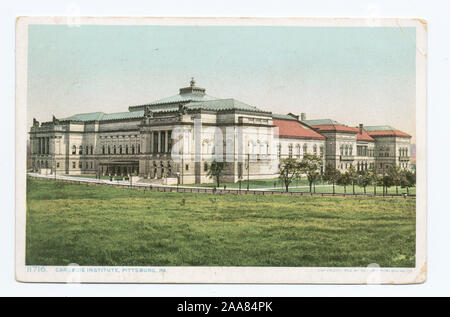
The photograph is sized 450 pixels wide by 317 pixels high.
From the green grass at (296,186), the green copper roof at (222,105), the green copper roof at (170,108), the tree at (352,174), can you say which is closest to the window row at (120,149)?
the green copper roof at (170,108)

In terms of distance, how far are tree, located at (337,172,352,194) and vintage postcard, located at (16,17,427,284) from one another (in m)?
0.19

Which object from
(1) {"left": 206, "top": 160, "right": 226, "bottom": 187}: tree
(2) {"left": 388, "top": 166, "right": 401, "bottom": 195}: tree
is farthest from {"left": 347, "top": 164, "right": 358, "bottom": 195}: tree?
(1) {"left": 206, "top": 160, "right": 226, "bottom": 187}: tree

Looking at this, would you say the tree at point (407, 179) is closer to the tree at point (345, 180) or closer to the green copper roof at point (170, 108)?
the tree at point (345, 180)

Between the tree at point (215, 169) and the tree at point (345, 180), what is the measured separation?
264 centimetres

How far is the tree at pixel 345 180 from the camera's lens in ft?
37.7

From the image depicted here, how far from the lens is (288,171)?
11.9 m

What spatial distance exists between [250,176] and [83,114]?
3.75m

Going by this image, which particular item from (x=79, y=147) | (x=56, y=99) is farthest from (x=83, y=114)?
(x=79, y=147)

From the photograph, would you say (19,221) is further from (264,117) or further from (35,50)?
(264,117)

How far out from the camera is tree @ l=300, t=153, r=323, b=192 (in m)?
11.8

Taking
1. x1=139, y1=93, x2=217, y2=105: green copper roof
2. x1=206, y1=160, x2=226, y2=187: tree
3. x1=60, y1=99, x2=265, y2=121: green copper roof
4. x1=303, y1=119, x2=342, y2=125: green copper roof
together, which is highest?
x1=139, y1=93, x2=217, y2=105: green copper roof

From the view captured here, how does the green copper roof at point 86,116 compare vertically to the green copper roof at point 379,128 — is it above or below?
above

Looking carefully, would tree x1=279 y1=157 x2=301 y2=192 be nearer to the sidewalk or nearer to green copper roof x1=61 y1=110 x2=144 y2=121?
the sidewalk

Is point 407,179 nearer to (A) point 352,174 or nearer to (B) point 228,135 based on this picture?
(A) point 352,174
